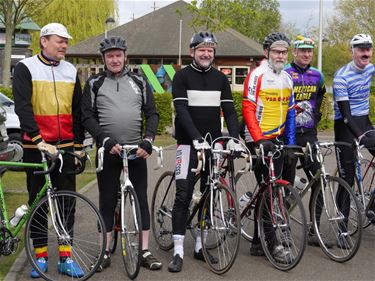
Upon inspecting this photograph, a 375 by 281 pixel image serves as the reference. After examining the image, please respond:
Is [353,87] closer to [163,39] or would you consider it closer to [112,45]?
[112,45]

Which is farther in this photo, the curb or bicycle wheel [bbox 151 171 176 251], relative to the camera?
bicycle wheel [bbox 151 171 176 251]

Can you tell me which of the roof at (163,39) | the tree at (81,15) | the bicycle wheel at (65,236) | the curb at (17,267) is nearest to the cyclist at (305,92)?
the bicycle wheel at (65,236)

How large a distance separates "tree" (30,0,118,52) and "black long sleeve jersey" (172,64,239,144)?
52.2 m

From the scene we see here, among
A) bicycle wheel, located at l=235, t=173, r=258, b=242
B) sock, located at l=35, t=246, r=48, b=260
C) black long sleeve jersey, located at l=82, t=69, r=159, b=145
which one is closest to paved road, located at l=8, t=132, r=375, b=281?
sock, located at l=35, t=246, r=48, b=260

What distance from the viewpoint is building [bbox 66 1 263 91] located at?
163ft

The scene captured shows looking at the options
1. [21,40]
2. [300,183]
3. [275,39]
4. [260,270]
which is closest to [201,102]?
[275,39]

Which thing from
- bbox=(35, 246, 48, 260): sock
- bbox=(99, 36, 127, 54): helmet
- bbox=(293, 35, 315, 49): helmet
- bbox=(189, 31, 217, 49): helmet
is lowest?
bbox=(35, 246, 48, 260): sock

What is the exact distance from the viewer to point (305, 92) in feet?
22.4

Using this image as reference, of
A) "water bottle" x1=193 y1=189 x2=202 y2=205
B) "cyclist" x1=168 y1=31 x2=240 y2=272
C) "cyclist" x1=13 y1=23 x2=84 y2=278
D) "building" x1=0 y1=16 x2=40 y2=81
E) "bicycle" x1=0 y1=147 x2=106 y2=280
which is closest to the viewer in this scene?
"bicycle" x1=0 y1=147 x2=106 y2=280

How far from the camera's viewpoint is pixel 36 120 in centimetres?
563

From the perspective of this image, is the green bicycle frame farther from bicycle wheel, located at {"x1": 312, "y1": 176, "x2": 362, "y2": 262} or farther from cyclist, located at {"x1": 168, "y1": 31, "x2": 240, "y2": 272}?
bicycle wheel, located at {"x1": 312, "y1": 176, "x2": 362, "y2": 262}

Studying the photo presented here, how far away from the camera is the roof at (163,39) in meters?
50.2

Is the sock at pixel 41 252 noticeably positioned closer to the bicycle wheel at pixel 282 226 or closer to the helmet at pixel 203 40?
the bicycle wheel at pixel 282 226

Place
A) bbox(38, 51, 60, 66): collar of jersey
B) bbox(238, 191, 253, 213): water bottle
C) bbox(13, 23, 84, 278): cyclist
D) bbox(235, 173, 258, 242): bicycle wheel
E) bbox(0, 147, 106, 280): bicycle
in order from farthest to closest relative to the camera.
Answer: bbox(235, 173, 258, 242): bicycle wheel < bbox(238, 191, 253, 213): water bottle < bbox(38, 51, 60, 66): collar of jersey < bbox(13, 23, 84, 278): cyclist < bbox(0, 147, 106, 280): bicycle
